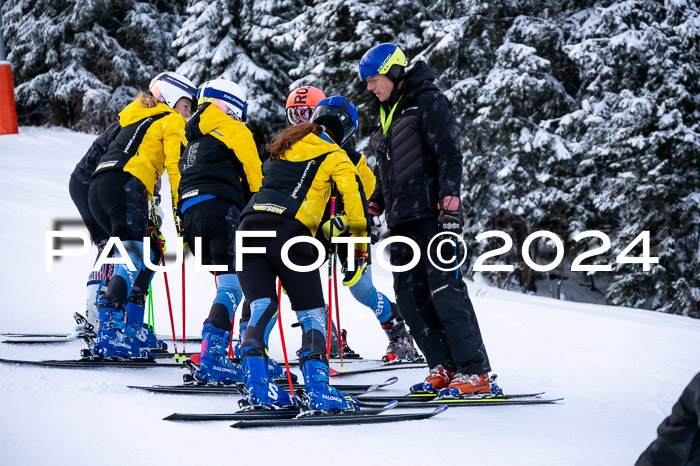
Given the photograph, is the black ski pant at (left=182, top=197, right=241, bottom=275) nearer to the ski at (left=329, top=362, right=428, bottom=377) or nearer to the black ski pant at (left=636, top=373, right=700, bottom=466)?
the ski at (left=329, top=362, right=428, bottom=377)

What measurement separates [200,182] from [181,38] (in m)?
17.0

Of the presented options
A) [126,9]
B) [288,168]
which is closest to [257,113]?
[126,9]

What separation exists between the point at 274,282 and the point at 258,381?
561 mm

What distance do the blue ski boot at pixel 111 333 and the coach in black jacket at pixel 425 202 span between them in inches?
83.0

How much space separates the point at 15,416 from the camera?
3631 millimetres

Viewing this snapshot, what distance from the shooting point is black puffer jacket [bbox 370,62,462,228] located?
4438 mm

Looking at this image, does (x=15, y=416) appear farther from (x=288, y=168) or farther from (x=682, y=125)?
(x=682, y=125)

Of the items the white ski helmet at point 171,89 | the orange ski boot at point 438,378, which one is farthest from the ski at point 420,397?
the white ski helmet at point 171,89

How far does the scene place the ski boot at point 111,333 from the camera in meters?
5.05

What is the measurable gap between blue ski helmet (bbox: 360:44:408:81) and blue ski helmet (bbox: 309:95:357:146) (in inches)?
18.0

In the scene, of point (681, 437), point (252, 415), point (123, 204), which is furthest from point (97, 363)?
point (681, 437)

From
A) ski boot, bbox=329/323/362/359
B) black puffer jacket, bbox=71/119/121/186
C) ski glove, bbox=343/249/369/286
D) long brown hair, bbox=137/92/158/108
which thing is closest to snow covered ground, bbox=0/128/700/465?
ski boot, bbox=329/323/362/359

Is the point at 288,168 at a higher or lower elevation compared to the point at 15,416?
higher

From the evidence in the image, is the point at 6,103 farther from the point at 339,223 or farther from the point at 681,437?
the point at 681,437
